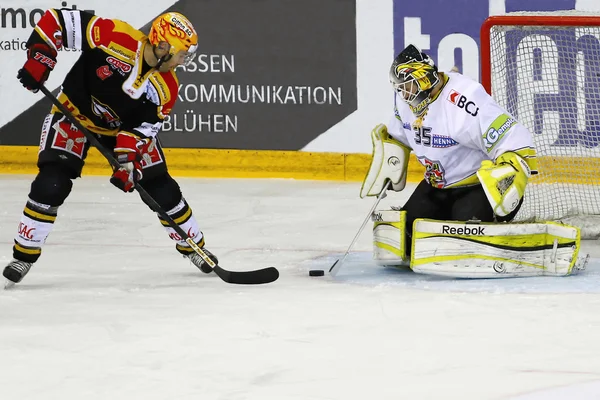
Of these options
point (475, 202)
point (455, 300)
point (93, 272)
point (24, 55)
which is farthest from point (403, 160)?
point (24, 55)

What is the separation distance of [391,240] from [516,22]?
1249mm

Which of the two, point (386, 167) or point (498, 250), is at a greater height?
point (386, 167)

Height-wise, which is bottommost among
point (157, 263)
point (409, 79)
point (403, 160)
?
point (157, 263)

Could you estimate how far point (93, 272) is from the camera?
4391 mm

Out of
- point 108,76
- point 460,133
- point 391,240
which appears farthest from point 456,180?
point 108,76

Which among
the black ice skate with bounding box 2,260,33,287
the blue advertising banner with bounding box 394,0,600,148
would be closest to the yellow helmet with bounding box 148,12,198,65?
the black ice skate with bounding box 2,260,33,287

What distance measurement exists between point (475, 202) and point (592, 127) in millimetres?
1687

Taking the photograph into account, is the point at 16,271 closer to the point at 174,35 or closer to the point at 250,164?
the point at 174,35

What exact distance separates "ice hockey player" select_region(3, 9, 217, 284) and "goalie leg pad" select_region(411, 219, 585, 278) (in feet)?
3.48

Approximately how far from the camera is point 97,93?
4031 millimetres

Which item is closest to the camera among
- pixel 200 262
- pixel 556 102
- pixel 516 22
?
pixel 200 262

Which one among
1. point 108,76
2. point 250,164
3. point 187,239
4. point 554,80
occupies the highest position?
point 108,76

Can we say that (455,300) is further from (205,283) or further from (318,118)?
(318,118)

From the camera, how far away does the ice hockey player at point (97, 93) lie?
3.94 meters
